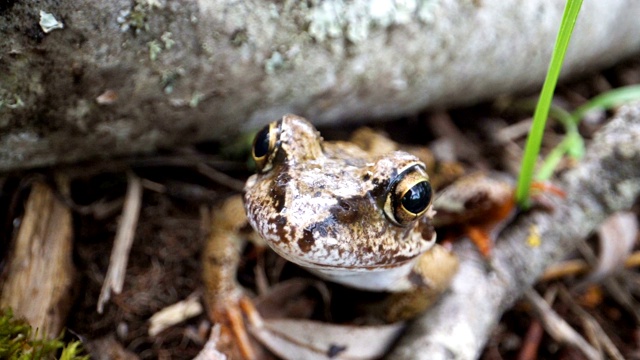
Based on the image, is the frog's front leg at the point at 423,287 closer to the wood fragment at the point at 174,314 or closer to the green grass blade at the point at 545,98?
the green grass blade at the point at 545,98

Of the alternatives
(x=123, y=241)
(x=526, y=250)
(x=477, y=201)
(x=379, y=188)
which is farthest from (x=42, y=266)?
(x=526, y=250)

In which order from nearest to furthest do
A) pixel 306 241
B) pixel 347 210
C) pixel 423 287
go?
pixel 306 241, pixel 347 210, pixel 423 287

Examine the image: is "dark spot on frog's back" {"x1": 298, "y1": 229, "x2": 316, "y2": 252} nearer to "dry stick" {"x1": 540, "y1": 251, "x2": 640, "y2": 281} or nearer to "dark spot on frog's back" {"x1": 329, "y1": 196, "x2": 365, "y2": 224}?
"dark spot on frog's back" {"x1": 329, "y1": 196, "x2": 365, "y2": 224}

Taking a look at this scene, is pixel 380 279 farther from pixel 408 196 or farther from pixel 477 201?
pixel 477 201

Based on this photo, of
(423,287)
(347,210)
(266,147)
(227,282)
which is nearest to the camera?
(347,210)

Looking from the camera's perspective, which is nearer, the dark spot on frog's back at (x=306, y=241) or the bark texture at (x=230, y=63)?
the dark spot on frog's back at (x=306, y=241)

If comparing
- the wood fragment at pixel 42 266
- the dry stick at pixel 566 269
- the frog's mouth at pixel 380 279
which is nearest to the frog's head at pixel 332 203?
the frog's mouth at pixel 380 279

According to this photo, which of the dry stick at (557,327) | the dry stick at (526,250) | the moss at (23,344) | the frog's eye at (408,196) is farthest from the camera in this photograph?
the dry stick at (557,327)
